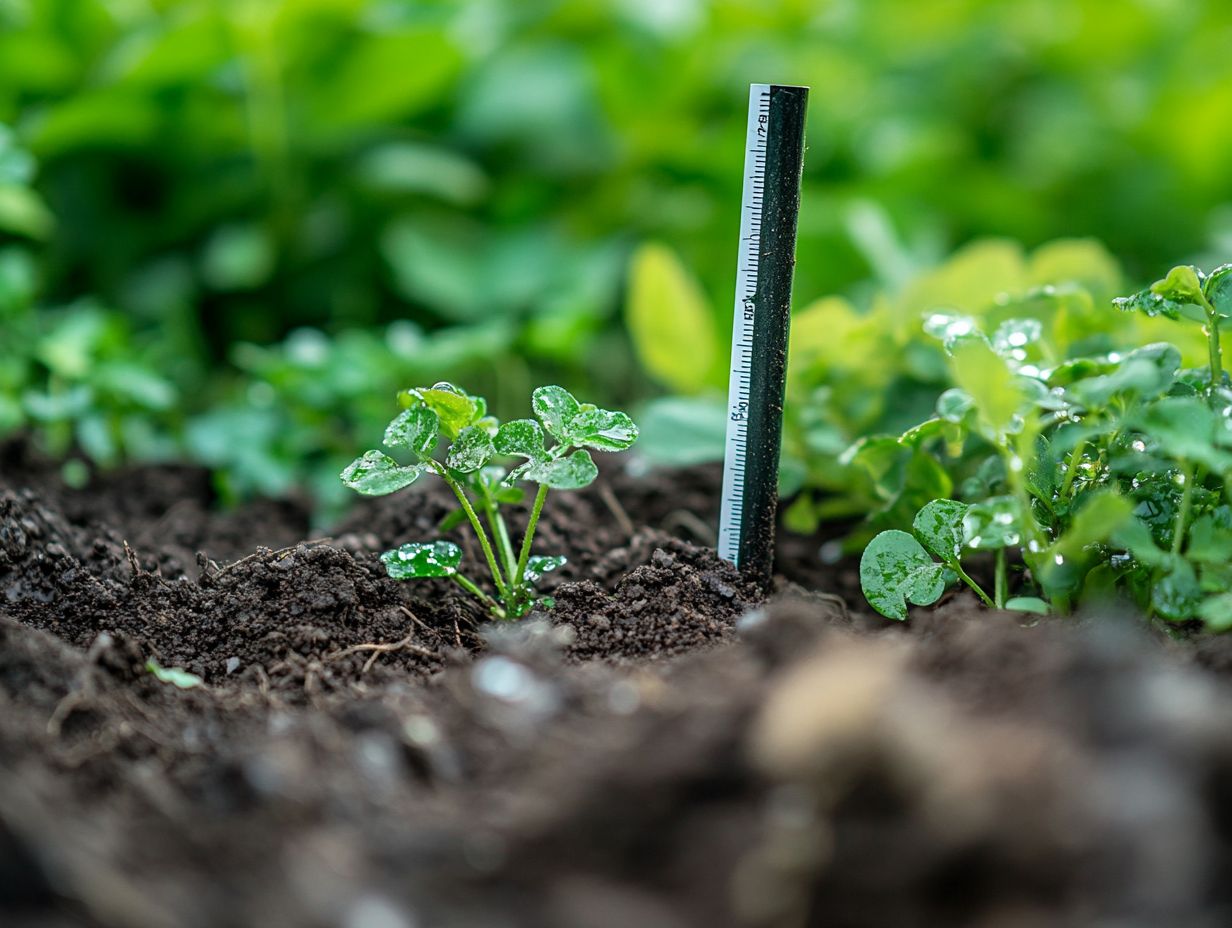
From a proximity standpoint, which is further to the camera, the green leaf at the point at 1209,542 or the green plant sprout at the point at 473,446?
the green plant sprout at the point at 473,446

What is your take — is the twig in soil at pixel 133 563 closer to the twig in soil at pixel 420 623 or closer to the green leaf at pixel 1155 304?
the twig in soil at pixel 420 623

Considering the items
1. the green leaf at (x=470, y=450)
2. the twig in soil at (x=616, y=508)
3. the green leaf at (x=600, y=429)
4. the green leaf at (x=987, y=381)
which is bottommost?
the twig in soil at (x=616, y=508)

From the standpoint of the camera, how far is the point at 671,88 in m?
2.89

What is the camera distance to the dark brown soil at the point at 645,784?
598 mm

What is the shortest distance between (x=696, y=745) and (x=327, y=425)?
56.4 inches

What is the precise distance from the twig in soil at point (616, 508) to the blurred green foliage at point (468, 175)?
1.63ft

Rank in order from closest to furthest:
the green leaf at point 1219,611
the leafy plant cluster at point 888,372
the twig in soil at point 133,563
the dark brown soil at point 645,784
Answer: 1. the dark brown soil at point 645,784
2. the green leaf at point 1219,611
3. the twig in soil at point 133,563
4. the leafy plant cluster at point 888,372

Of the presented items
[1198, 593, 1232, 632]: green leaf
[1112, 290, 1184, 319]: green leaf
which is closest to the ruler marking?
[1112, 290, 1184, 319]: green leaf

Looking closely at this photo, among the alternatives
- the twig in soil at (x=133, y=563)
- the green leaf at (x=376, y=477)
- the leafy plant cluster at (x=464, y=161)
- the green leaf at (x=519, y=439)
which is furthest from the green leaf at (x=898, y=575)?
the leafy plant cluster at (x=464, y=161)

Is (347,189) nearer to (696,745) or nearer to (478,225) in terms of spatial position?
(478,225)

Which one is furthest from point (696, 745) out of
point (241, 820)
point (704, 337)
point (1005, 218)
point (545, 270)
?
point (1005, 218)

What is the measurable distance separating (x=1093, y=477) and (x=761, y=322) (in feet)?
1.13

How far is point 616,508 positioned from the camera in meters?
1.48

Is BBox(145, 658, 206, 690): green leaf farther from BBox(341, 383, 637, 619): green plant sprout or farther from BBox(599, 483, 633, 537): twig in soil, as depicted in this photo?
BBox(599, 483, 633, 537): twig in soil
